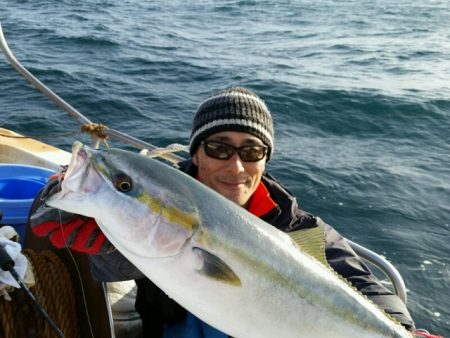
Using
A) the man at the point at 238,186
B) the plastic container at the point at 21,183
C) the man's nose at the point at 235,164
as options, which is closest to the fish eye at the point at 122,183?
the man at the point at 238,186

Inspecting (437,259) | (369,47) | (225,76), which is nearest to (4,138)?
(437,259)

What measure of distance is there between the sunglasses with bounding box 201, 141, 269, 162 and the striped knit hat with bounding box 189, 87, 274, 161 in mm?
110

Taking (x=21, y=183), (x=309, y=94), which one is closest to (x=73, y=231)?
(x=21, y=183)

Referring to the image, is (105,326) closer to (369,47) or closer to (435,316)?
(435,316)

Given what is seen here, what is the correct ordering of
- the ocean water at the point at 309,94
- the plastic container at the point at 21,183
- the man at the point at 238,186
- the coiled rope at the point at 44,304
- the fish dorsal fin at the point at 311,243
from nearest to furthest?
the fish dorsal fin at the point at 311,243, the coiled rope at the point at 44,304, the man at the point at 238,186, the plastic container at the point at 21,183, the ocean water at the point at 309,94

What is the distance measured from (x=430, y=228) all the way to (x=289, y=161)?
121 inches

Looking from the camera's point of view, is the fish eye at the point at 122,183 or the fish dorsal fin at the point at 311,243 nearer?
the fish eye at the point at 122,183

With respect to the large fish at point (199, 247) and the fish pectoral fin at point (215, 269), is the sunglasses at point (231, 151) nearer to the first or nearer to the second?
the large fish at point (199, 247)

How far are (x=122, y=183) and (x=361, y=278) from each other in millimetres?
1822

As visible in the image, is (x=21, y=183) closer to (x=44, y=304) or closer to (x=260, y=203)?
(x=44, y=304)

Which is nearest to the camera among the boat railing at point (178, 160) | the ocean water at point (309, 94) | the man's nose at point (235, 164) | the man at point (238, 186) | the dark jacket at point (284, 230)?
the dark jacket at point (284, 230)

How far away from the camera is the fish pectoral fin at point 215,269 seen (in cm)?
198

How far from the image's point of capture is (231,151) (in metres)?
3.34

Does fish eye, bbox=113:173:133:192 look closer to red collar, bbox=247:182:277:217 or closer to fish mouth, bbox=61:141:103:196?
fish mouth, bbox=61:141:103:196
